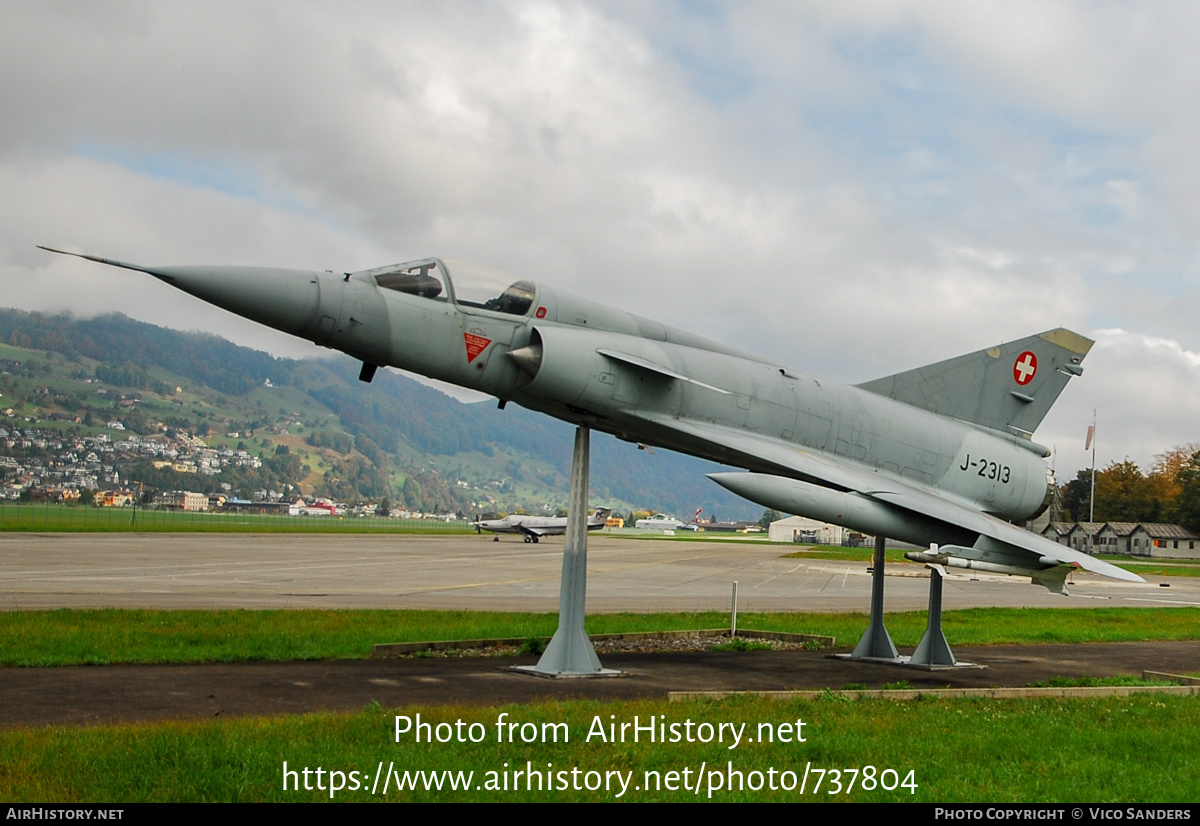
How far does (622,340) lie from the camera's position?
13000 mm

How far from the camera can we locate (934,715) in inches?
372

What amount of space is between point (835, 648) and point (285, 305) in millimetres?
11172

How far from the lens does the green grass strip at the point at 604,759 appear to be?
19.6 feet

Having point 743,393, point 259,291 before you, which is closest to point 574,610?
point 743,393

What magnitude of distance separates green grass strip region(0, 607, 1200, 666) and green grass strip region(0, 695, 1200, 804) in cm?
559

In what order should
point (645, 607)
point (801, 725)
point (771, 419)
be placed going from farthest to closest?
point (645, 607), point (771, 419), point (801, 725)

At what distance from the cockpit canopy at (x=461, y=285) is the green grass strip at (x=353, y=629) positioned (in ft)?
16.7

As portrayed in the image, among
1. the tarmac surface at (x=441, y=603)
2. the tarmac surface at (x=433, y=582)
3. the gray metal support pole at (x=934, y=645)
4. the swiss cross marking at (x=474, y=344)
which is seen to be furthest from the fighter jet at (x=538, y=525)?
the swiss cross marking at (x=474, y=344)

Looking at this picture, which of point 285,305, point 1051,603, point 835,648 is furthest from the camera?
point 1051,603

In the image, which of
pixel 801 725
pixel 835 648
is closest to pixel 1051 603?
pixel 835 648

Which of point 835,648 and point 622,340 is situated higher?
point 622,340
